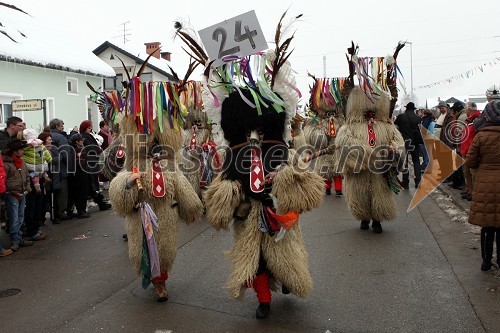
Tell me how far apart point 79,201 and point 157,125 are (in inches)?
215

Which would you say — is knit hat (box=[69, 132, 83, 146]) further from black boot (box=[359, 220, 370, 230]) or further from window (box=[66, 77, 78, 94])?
window (box=[66, 77, 78, 94])

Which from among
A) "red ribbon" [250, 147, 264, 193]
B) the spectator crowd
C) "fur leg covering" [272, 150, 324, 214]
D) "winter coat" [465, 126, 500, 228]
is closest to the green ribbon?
"red ribbon" [250, 147, 264, 193]

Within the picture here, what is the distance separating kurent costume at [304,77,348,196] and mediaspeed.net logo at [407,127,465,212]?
1.90 metres

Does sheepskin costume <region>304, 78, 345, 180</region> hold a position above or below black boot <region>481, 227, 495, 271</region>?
above

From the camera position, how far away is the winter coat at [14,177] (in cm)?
699

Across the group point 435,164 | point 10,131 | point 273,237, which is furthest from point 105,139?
point 435,164

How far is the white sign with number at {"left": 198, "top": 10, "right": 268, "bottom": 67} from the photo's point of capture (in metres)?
4.53

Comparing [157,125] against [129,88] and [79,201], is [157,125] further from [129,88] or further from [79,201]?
[79,201]

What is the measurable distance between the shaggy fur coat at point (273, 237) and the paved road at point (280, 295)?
339 mm

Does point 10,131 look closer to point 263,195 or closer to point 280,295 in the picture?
point 263,195

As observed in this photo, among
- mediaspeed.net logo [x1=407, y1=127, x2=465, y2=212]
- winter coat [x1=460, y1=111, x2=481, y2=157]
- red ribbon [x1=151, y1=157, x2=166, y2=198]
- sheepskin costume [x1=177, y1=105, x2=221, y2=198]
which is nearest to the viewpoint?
red ribbon [x1=151, y1=157, x2=166, y2=198]

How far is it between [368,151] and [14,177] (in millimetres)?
5055

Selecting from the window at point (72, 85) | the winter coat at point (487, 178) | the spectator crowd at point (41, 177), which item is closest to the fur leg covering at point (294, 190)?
the winter coat at point (487, 178)

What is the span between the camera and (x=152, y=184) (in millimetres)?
4793
